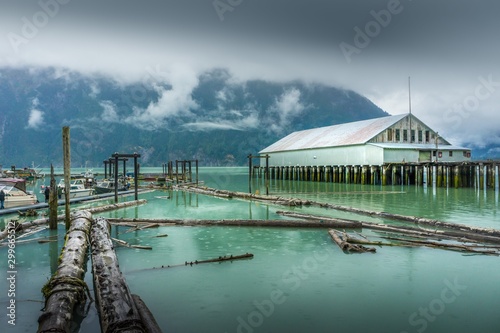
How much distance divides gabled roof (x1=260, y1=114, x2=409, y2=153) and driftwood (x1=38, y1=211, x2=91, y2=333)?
1910 inches

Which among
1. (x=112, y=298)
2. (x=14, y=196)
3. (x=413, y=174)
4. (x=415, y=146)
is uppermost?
(x=415, y=146)

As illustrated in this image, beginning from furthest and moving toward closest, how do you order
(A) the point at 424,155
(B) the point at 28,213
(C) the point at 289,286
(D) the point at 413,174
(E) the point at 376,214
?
(A) the point at 424,155
(D) the point at 413,174
(B) the point at 28,213
(E) the point at 376,214
(C) the point at 289,286

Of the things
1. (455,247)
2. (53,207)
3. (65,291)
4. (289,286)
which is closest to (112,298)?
(65,291)

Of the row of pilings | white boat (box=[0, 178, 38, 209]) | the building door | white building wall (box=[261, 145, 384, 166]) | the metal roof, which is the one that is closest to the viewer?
white boat (box=[0, 178, 38, 209])

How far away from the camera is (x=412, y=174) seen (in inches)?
2143

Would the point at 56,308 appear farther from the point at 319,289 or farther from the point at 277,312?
the point at 319,289

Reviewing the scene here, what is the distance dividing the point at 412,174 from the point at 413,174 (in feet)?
0.74

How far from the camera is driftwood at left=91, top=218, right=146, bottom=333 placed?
271 inches

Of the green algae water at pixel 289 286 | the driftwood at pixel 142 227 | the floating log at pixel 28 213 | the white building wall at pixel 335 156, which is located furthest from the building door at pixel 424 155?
the floating log at pixel 28 213

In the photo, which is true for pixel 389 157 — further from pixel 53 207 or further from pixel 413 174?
pixel 53 207

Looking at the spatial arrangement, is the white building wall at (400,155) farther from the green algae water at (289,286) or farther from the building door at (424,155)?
the green algae water at (289,286)

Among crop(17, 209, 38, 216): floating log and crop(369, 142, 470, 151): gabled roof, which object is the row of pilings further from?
crop(17, 209, 38, 216): floating log

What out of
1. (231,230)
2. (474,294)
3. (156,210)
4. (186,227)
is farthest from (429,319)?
(156,210)

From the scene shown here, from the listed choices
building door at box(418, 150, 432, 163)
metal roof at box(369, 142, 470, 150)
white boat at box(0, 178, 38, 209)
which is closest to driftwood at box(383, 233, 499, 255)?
white boat at box(0, 178, 38, 209)
